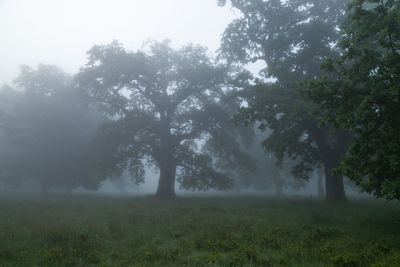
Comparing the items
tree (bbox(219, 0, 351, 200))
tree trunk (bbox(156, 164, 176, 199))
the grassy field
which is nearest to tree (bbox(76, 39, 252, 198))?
tree trunk (bbox(156, 164, 176, 199))

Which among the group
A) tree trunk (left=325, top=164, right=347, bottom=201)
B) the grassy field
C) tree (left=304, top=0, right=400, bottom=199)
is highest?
tree (left=304, top=0, right=400, bottom=199)

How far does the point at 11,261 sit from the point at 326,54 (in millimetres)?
21541

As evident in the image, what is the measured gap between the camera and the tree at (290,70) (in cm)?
2017

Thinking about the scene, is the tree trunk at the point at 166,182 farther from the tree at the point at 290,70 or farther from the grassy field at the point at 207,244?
the grassy field at the point at 207,244

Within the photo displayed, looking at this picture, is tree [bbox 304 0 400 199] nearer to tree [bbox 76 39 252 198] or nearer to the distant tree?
tree [bbox 76 39 252 198]

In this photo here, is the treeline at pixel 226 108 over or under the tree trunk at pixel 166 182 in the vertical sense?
over

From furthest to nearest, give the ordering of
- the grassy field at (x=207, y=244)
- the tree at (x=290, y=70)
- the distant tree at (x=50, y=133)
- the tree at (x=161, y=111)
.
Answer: the distant tree at (x=50, y=133), the tree at (x=161, y=111), the tree at (x=290, y=70), the grassy field at (x=207, y=244)

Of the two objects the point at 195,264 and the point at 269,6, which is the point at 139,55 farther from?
the point at 195,264

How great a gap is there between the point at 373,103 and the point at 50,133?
124 feet

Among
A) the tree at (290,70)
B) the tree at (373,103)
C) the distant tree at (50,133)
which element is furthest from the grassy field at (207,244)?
the distant tree at (50,133)

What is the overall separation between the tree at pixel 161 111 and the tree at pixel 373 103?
18594 millimetres

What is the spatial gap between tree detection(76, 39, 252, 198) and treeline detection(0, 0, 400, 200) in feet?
0.40

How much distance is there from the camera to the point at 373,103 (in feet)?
33.6

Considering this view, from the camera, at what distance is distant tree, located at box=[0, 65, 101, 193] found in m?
36.4
